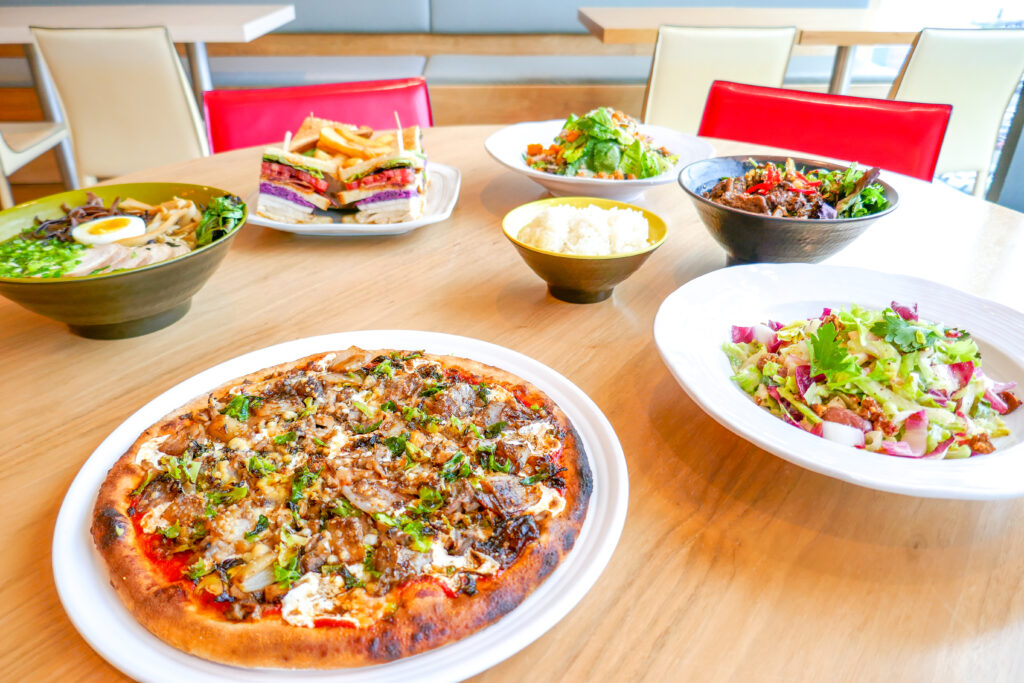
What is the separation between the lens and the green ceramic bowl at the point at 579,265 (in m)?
1.29

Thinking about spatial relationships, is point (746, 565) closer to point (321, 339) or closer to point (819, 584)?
point (819, 584)

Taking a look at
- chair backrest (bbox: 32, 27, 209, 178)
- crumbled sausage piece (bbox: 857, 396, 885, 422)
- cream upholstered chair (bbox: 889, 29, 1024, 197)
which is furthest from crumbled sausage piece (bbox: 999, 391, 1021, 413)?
chair backrest (bbox: 32, 27, 209, 178)

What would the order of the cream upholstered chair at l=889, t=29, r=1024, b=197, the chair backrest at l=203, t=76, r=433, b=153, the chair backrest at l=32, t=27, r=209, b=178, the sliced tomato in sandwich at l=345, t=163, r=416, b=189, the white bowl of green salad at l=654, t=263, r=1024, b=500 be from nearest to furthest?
the white bowl of green salad at l=654, t=263, r=1024, b=500 → the sliced tomato in sandwich at l=345, t=163, r=416, b=189 → the chair backrest at l=203, t=76, r=433, b=153 → the chair backrest at l=32, t=27, r=209, b=178 → the cream upholstered chair at l=889, t=29, r=1024, b=197

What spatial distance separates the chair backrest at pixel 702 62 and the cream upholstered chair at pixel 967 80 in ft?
2.38

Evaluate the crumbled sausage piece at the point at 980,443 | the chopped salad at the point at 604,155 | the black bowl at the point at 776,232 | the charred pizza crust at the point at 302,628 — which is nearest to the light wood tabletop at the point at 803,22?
the chopped salad at the point at 604,155

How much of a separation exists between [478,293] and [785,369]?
0.69m

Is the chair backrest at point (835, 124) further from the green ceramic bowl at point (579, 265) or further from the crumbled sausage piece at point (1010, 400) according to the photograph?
the crumbled sausage piece at point (1010, 400)

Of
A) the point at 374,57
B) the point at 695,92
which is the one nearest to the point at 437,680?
the point at 695,92

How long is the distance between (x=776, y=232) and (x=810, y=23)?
4.13 m

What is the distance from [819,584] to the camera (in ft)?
2.63

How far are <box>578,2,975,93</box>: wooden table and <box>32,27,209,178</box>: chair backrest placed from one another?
2.70 meters

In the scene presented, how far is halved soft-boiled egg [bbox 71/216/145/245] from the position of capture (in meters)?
1.33

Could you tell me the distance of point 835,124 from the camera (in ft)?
8.09

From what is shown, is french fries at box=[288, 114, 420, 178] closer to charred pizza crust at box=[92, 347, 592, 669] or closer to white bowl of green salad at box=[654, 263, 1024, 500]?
white bowl of green salad at box=[654, 263, 1024, 500]
